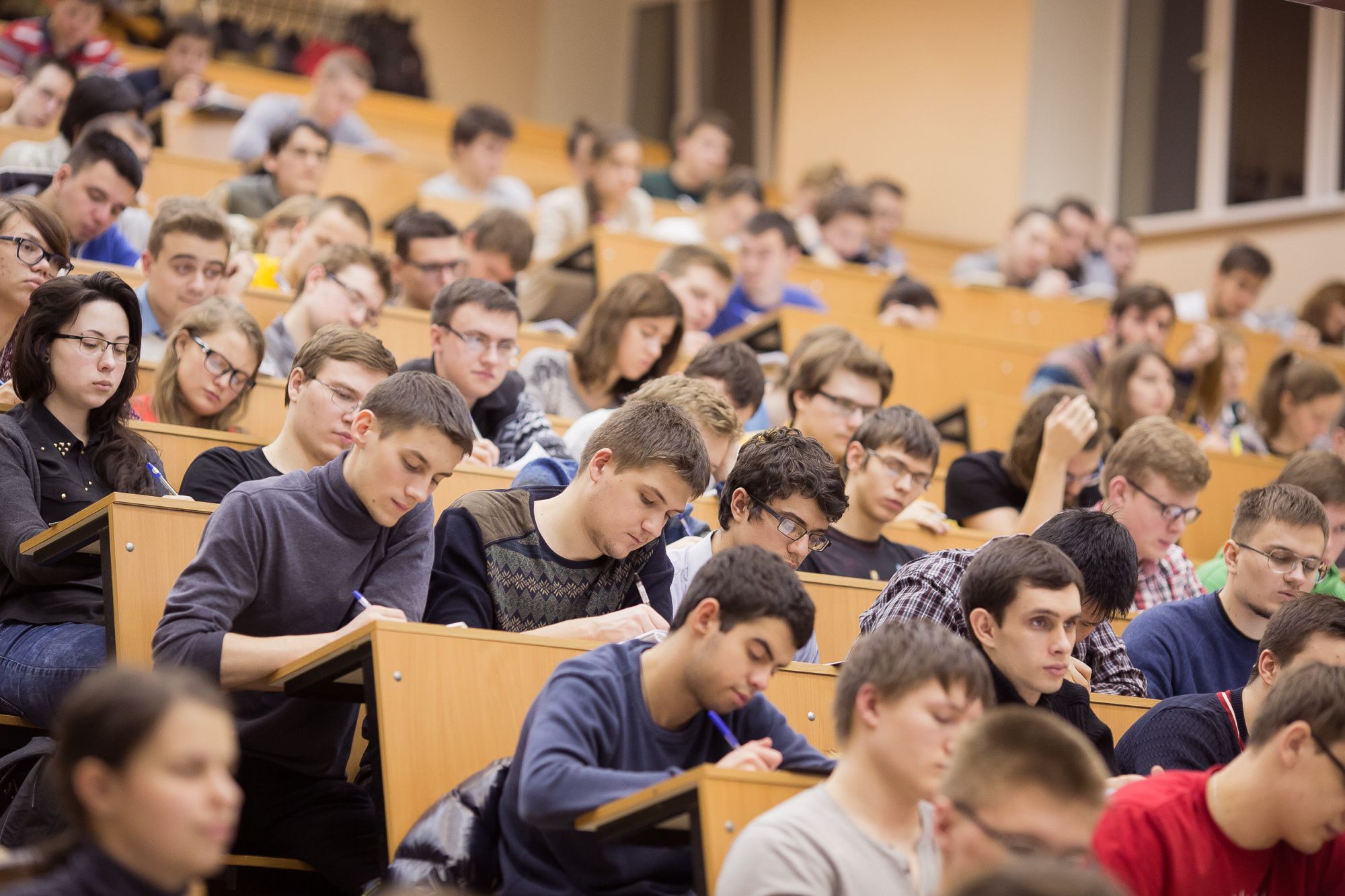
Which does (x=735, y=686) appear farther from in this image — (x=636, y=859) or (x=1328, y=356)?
(x=1328, y=356)

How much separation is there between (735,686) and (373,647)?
53 centimetres

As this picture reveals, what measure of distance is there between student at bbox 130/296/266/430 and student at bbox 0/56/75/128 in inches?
103

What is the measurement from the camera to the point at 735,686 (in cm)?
206

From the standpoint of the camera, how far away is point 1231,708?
104 inches

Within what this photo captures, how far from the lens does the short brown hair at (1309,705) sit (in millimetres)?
2066

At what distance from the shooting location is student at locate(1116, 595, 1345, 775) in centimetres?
256

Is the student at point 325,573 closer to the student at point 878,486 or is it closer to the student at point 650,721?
the student at point 650,721

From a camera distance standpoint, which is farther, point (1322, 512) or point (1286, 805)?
point (1322, 512)

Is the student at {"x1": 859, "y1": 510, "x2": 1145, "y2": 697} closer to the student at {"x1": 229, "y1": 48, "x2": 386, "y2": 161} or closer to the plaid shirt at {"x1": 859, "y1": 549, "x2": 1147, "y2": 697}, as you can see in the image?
the plaid shirt at {"x1": 859, "y1": 549, "x2": 1147, "y2": 697}

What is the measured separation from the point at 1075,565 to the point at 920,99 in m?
7.03

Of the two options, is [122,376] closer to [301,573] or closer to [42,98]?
[301,573]

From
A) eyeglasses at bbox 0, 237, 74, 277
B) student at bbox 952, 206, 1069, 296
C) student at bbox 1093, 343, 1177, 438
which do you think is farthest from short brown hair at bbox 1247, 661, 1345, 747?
student at bbox 952, 206, 1069, 296

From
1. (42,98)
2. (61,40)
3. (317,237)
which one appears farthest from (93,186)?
(61,40)

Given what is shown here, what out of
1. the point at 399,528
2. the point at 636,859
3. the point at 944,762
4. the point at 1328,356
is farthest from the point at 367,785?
the point at 1328,356
